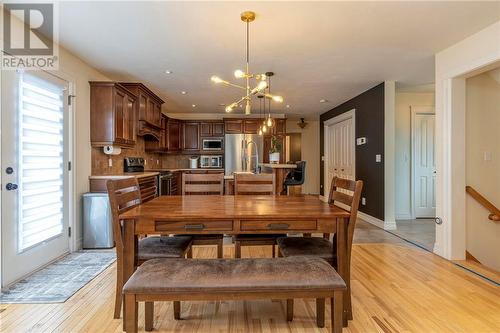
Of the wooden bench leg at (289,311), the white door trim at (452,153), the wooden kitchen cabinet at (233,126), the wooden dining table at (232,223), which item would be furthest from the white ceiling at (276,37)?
the wooden kitchen cabinet at (233,126)

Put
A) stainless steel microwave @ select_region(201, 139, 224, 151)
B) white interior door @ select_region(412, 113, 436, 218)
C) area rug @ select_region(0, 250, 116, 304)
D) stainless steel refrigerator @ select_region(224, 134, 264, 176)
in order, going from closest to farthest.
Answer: area rug @ select_region(0, 250, 116, 304), white interior door @ select_region(412, 113, 436, 218), stainless steel refrigerator @ select_region(224, 134, 264, 176), stainless steel microwave @ select_region(201, 139, 224, 151)

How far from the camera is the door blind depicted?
8.68ft

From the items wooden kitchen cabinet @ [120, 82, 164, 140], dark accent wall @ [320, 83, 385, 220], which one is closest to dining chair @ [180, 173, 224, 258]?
wooden kitchen cabinet @ [120, 82, 164, 140]

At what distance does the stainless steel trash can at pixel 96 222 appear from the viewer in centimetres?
356

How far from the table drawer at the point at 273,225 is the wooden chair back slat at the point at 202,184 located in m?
1.10

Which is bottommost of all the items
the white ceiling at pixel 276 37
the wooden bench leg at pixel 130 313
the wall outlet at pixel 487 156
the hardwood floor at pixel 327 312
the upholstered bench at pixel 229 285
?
the hardwood floor at pixel 327 312

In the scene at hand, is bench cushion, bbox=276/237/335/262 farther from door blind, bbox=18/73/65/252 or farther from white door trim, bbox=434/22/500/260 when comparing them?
door blind, bbox=18/73/65/252

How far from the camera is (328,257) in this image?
1956mm

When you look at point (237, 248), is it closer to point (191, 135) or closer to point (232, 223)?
point (232, 223)

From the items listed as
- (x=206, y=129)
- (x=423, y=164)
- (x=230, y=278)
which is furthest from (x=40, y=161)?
(x=423, y=164)

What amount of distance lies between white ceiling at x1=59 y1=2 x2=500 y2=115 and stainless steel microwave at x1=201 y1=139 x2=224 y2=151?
107 inches

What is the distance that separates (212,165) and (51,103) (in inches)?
177

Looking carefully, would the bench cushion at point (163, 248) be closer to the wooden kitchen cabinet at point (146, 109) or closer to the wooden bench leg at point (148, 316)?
the wooden bench leg at point (148, 316)

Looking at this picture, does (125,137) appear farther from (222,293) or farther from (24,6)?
(222,293)
